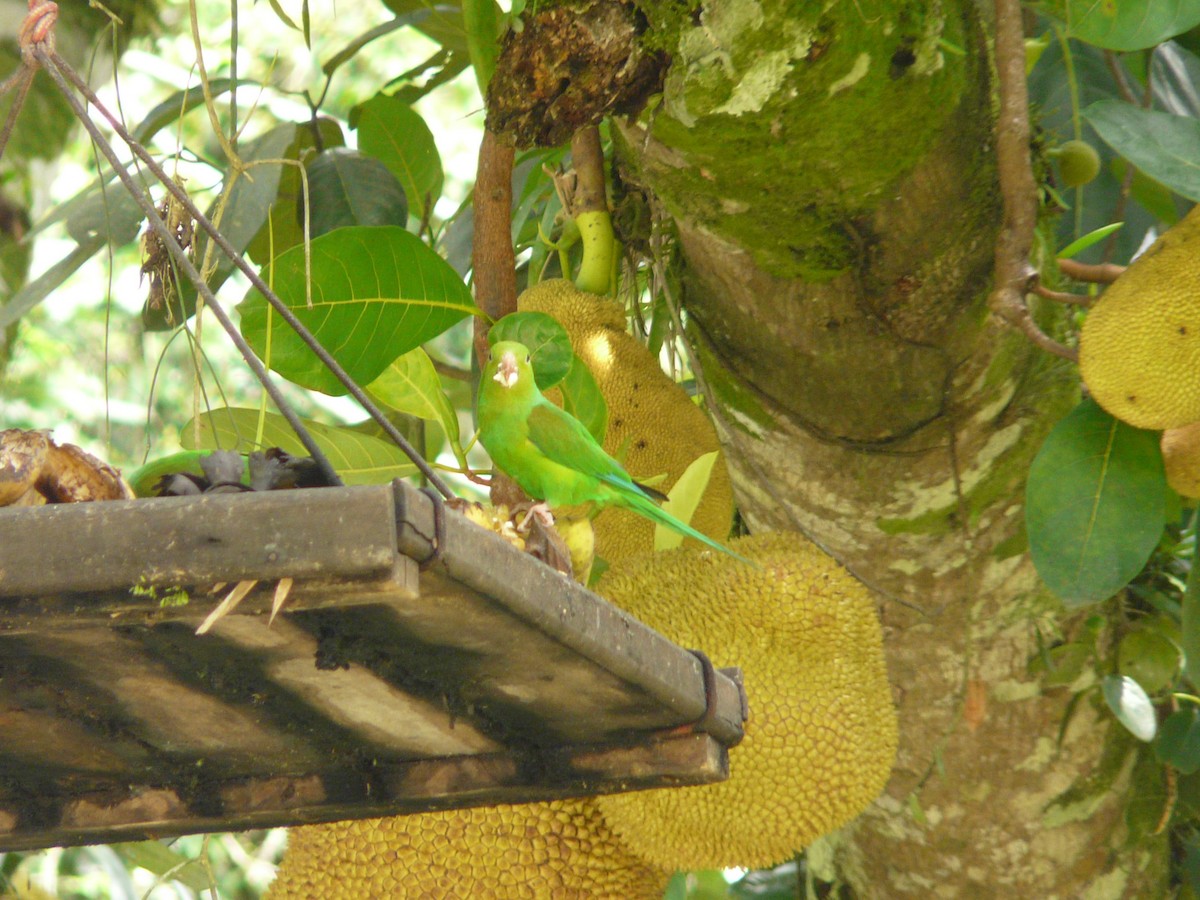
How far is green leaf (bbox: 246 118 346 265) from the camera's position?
178 centimetres

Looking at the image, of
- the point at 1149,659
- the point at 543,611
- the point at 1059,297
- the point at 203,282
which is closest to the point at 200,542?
the point at 543,611

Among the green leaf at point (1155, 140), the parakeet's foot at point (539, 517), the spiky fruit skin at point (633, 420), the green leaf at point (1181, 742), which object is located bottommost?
the green leaf at point (1181, 742)

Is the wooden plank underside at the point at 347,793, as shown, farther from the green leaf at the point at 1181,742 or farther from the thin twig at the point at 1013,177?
the green leaf at the point at 1181,742

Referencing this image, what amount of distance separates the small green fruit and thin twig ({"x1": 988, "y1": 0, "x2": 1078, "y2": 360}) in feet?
1.08

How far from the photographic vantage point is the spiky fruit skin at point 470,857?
106 cm

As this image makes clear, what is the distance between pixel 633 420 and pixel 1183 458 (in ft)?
1.98

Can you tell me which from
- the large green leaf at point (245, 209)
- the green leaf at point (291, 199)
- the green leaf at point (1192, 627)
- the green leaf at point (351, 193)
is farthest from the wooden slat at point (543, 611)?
the green leaf at point (291, 199)

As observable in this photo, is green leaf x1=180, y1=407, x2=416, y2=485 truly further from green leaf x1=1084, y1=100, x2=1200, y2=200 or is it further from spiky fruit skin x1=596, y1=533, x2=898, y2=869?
green leaf x1=1084, y1=100, x2=1200, y2=200

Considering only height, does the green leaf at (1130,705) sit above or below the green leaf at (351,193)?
below

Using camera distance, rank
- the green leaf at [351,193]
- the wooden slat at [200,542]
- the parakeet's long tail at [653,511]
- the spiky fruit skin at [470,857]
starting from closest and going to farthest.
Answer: the wooden slat at [200,542], the spiky fruit skin at [470,857], the parakeet's long tail at [653,511], the green leaf at [351,193]

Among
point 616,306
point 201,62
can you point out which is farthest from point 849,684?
point 201,62

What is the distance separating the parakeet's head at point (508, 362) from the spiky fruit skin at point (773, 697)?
0.23m

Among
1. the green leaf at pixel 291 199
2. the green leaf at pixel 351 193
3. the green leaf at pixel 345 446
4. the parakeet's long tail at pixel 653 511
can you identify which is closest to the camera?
the parakeet's long tail at pixel 653 511

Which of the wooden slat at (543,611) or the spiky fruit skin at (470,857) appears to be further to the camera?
the spiky fruit skin at (470,857)
